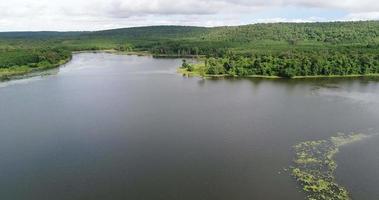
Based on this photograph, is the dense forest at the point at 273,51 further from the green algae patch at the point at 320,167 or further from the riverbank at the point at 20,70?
the green algae patch at the point at 320,167

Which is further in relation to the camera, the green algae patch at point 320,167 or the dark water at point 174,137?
the dark water at point 174,137

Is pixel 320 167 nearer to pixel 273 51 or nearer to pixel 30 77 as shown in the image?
pixel 30 77

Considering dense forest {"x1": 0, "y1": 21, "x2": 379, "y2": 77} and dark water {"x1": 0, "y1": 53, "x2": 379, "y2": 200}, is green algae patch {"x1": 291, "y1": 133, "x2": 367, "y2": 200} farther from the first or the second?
dense forest {"x1": 0, "y1": 21, "x2": 379, "y2": 77}

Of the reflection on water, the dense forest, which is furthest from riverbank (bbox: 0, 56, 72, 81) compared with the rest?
the reflection on water

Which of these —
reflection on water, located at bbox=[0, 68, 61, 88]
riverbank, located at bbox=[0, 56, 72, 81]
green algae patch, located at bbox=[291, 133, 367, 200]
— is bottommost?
green algae patch, located at bbox=[291, 133, 367, 200]

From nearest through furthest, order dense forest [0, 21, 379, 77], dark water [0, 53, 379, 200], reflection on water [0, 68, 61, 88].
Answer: dark water [0, 53, 379, 200] < reflection on water [0, 68, 61, 88] < dense forest [0, 21, 379, 77]

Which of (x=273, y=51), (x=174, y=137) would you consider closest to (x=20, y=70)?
(x=273, y=51)

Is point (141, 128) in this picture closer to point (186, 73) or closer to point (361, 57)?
point (186, 73)

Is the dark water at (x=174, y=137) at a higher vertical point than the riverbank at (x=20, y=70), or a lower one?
lower

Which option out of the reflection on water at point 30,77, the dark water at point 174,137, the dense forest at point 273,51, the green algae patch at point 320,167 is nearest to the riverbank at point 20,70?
the dense forest at point 273,51
